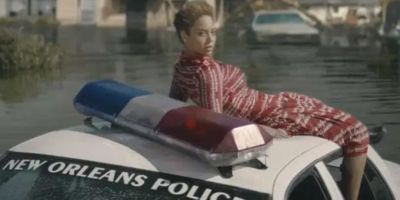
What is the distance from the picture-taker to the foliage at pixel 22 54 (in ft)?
78.2

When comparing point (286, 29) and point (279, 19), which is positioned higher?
point (279, 19)

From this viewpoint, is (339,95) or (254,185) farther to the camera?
(339,95)

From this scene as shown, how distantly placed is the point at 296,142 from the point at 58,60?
74.5 ft

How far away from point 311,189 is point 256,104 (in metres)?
0.40

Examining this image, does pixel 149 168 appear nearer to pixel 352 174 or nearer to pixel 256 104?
pixel 256 104

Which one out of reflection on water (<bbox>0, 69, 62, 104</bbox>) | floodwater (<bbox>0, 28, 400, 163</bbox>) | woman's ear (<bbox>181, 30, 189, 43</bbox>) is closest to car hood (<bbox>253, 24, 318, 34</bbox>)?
floodwater (<bbox>0, 28, 400, 163</bbox>)

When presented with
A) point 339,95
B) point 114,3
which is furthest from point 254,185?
point 114,3

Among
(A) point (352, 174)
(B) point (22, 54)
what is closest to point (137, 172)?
(A) point (352, 174)

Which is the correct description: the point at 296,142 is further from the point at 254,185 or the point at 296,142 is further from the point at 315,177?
the point at 254,185

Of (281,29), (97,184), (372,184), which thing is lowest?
(281,29)

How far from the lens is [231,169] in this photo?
9.97ft

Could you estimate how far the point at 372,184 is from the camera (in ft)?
14.1

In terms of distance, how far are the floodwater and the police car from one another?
619 centimetres

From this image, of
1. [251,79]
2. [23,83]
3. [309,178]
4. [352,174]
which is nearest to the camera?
[309,178]
